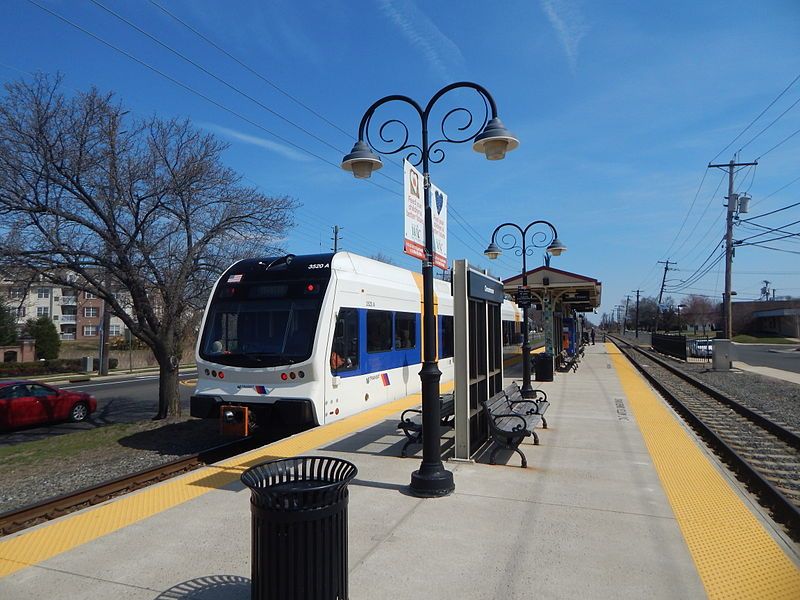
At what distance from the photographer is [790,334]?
80.8 metres

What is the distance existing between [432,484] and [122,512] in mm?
2997

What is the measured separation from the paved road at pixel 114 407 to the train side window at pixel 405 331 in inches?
276

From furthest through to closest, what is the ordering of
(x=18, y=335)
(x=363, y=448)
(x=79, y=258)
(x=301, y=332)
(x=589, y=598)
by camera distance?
(x=18, y=335) < (x=79, y=258) < (x=301, y=332) < (x=363, y=448) < (x=589, y=598)

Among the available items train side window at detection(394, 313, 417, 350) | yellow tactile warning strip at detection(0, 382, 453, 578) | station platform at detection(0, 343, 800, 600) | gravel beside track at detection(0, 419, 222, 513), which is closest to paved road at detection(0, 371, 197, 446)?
gravel beside track at detection(0, 419, 222, 513)

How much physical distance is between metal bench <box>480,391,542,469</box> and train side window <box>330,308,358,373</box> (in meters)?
2.41

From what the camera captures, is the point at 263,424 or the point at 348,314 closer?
the point at 263,424

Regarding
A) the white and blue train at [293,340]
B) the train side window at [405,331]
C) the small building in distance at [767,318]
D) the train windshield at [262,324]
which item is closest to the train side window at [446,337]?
the train side window at [405,331]

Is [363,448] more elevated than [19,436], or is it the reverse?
[363,448]

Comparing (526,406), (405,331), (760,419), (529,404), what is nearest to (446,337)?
(405,331)

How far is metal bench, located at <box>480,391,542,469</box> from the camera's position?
263 inches

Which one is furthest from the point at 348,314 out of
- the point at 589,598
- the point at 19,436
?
the point at 19,436

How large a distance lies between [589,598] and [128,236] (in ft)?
39.3

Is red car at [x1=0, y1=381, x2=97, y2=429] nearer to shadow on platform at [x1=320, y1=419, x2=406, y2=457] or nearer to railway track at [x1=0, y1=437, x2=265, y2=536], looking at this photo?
railway track at [x1=0, y1=437, x2=265, y2=536]

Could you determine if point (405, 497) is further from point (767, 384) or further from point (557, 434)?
point (767, 384)
